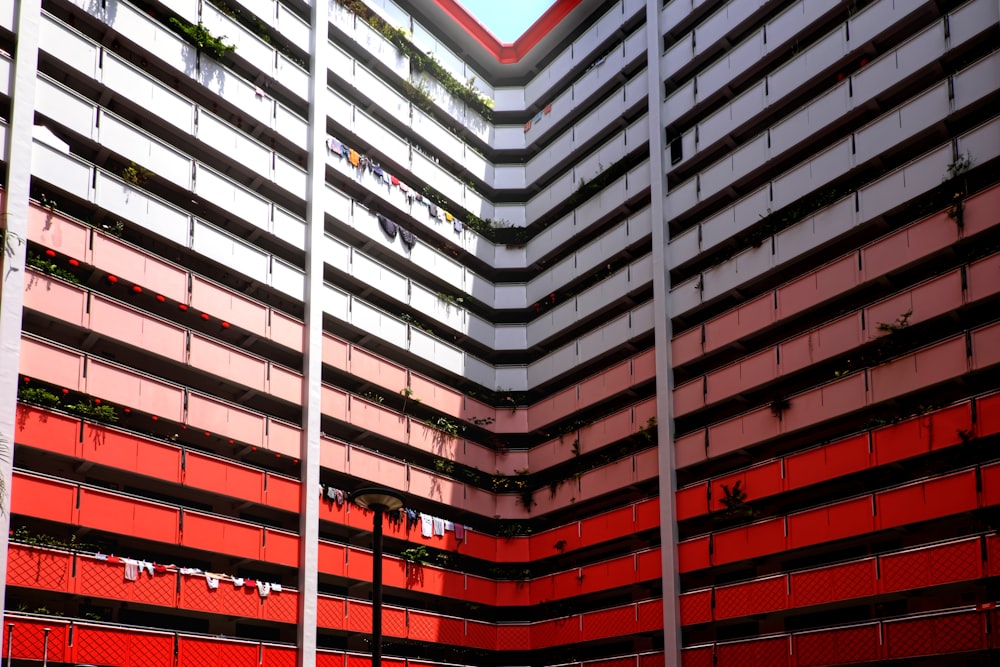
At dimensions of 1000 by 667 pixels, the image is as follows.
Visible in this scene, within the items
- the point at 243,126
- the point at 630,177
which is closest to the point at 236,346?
the point at 243,126

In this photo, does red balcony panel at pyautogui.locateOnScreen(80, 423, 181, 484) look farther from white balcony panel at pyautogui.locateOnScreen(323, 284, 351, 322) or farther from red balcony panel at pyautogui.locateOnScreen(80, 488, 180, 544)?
white balcony panel at pyautogui.locateOnScreen(323, 284, 351, 322)

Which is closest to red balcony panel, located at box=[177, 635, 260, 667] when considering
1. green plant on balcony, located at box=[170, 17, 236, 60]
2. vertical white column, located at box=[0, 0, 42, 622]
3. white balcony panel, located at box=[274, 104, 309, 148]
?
vertical white column, located at box=[0, 0, 42, 622]

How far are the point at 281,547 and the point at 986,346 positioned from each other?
1907cm

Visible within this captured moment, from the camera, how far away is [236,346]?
1401 inches

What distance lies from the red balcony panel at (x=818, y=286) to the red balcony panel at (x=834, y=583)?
738 cm

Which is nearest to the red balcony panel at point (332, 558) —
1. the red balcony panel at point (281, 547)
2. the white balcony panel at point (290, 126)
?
the red balcony panel at point (281, 547)

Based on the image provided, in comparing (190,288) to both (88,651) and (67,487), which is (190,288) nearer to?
(67,487)

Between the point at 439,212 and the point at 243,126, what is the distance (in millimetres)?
8034

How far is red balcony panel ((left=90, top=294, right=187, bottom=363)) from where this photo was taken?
3088 centimetres

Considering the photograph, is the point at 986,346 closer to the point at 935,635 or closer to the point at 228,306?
the point at 935,635

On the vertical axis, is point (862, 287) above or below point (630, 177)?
below

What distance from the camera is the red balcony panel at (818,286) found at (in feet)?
109

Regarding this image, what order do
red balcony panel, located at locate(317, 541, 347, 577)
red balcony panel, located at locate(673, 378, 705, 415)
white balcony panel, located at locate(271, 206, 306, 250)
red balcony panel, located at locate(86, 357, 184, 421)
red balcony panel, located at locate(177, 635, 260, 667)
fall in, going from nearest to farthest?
red balcony panel, located at locate(177, 635, 260, 667) → red balcony panel, located at locate(86, 357, 184, 421) → red balcony panel, located at locate(317, 541, 347, 577) → red balcony panel, located at locate(673, 378, 705, 415) → white balcony panel, located at locate(271, 206, 306, 250)

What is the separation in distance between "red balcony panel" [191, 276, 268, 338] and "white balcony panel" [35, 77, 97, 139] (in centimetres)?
489
